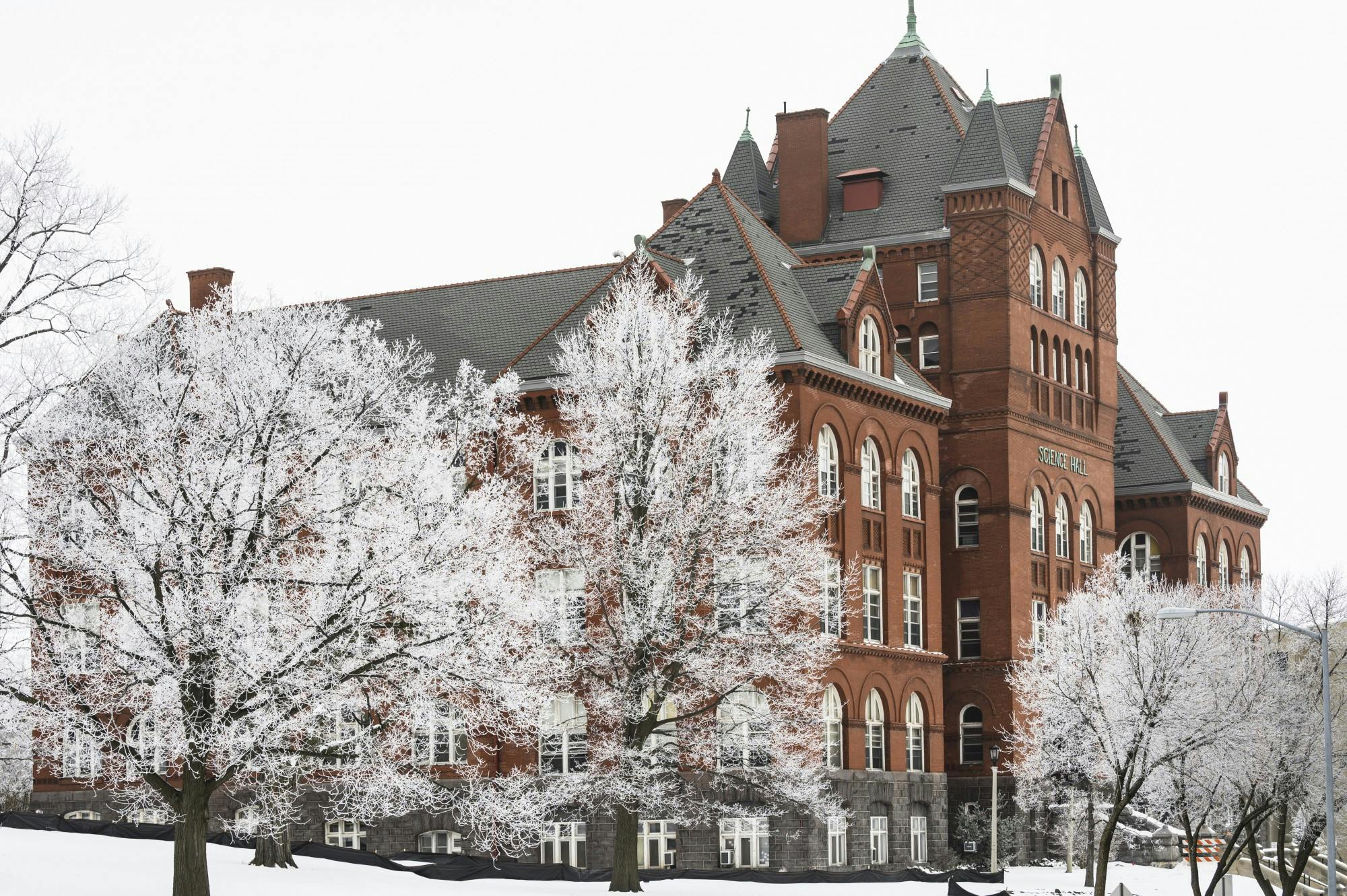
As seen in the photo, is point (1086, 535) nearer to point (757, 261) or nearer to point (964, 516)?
point (964, 516)

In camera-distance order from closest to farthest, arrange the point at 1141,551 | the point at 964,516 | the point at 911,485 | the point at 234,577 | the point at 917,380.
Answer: the point at 234,577 < the point at 911,485 < the point at 917,380 < the point at 964,516 < the point at 1141,551

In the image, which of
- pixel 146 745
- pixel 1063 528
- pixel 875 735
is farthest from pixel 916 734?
pixel 146 745

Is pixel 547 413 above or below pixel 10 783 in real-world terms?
above

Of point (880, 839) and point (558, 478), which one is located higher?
point (558, 478)

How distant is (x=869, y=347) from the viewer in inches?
2709

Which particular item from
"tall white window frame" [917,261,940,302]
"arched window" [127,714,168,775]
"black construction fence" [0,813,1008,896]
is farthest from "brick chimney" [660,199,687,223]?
"arched window" [127,714,168,775]

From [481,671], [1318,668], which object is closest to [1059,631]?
[1318,668]

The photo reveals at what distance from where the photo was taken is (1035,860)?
74.8 metres

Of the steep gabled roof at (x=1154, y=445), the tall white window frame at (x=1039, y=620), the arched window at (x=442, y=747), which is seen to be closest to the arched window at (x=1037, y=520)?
the tall white window frame at (x=1039, y=620)

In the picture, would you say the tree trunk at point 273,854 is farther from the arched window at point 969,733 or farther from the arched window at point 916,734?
the arched window at point 969,733

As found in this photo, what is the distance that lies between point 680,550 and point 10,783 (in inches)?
2885

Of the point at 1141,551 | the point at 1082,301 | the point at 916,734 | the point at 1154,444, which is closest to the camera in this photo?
the point at 916,734

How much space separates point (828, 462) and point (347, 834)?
829 inches

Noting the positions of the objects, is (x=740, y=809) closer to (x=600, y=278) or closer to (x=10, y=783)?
(x=600, y=278)
